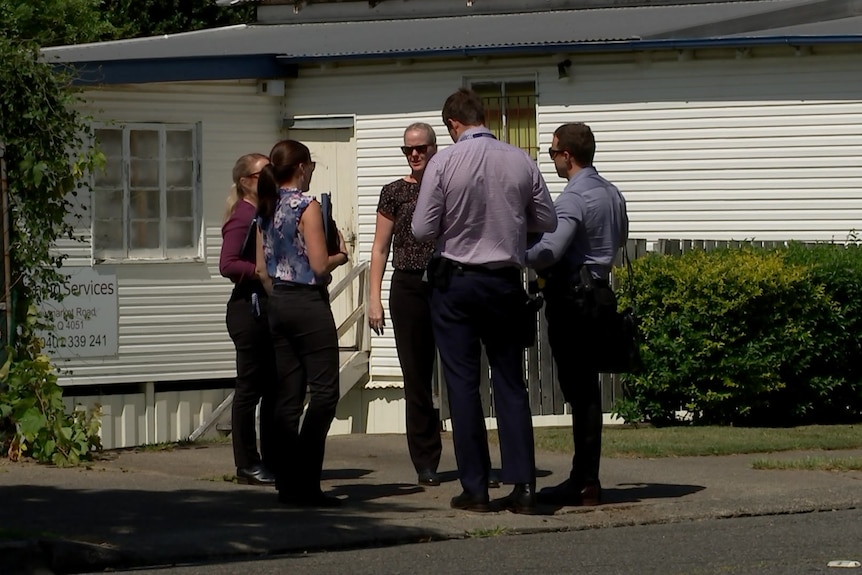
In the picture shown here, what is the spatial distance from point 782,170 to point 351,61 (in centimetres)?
451

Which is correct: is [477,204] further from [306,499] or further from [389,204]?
[306,499]

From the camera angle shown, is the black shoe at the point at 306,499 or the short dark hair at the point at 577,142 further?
the short dark hair at the point at 577,142

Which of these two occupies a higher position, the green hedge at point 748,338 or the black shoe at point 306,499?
the green hedge at point 748,338

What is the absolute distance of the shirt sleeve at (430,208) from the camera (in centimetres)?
769

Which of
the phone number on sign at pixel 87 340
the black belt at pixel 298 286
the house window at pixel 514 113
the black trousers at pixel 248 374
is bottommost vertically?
the phone number on sign at pixel 87 340

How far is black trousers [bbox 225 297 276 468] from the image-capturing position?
29.8 ft

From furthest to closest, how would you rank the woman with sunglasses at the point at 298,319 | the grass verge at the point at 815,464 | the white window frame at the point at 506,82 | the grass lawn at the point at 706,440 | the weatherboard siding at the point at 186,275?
the white window frame at the point at 506,82 → the weatherboard siding at the point at 186,275 → the grass lawn at the point at 706,440 → the grass verge at the point at 815,464 → the woman with sunglasses at the point at 298,319

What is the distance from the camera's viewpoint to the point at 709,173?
639 inches

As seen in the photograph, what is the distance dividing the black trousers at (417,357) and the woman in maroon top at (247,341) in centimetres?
75

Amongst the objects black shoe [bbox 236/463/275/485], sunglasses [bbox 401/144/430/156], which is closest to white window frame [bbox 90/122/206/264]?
black shoe [bbox 236/463/275/485]

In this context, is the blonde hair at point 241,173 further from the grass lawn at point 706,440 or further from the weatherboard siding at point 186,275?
the weatherboard siding at point 186,275

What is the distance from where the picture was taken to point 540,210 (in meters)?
7.85

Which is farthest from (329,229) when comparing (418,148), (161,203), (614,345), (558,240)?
(161,203)

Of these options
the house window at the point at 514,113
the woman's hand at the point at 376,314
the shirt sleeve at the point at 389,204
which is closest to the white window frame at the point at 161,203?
the house window at the point at 514,113
